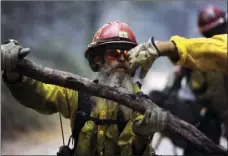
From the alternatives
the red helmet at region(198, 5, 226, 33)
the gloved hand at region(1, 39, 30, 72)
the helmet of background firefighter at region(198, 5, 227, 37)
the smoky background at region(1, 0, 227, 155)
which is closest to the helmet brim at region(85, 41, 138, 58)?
the gloved hand at region(1, 39, 30, 72)

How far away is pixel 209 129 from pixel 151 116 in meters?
1.18

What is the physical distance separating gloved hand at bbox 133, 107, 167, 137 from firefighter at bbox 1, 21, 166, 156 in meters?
0.02

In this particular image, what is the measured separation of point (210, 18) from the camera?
2.35 m

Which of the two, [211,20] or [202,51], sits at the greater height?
[211,20]

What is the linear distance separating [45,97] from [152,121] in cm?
33

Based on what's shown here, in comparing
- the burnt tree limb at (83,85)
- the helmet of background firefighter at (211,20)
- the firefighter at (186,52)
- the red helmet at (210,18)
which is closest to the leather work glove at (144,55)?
the firefighter at (186,52)

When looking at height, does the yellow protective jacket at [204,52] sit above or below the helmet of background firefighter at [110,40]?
below

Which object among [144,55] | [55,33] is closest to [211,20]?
[55,33]

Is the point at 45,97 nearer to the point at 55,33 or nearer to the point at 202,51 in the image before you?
the point at 202,51

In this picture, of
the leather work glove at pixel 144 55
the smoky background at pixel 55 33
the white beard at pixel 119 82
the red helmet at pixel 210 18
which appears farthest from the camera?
the red helmet at pixel 210 18

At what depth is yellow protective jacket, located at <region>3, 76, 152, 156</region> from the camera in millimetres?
1275

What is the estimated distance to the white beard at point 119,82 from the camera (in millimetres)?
1242

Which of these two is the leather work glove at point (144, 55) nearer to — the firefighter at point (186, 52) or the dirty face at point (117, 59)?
the firefighter at point (186, 52)

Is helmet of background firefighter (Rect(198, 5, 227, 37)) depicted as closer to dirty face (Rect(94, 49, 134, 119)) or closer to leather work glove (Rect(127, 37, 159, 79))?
dirty face (Rect(94, 49, 134, 119))
